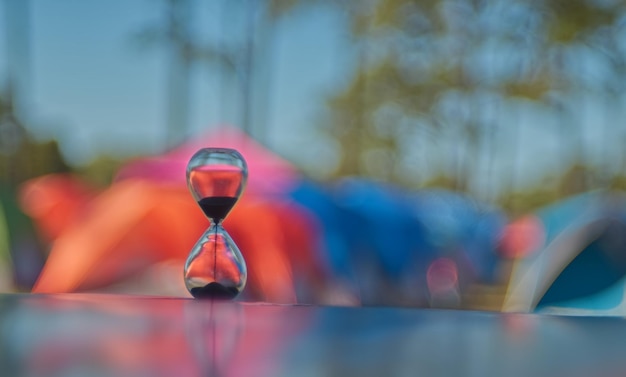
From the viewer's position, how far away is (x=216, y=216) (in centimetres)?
84

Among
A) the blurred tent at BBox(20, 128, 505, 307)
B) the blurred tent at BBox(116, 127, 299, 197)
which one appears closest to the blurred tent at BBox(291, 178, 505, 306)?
the blurred tent at BBox(20, 128, 505, 307)

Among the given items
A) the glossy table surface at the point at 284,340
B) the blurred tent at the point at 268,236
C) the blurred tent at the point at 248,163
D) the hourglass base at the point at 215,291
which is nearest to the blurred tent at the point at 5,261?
the blurred tent at the point at 268,236

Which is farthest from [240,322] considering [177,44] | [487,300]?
[177,44]

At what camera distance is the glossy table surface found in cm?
61

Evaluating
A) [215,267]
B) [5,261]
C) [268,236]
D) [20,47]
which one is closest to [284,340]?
[215,267]

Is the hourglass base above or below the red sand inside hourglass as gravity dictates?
below

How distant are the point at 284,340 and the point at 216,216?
0.18 metres

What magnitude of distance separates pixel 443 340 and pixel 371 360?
13 cm

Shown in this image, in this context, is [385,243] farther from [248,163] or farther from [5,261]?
[5,261]

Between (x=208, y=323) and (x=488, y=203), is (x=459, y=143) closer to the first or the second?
(x=488, y=203)

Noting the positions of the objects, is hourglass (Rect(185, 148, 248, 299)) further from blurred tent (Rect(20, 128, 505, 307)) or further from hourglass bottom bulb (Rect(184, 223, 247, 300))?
blurred tent (Rect(20, 128, 505, 307))

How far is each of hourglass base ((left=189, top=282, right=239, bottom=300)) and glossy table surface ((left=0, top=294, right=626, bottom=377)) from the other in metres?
0.01

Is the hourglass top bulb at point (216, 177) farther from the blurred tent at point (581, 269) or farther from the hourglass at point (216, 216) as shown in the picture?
the blurred tent at point (581, 269)

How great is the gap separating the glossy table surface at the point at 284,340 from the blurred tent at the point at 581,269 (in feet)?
8.05
